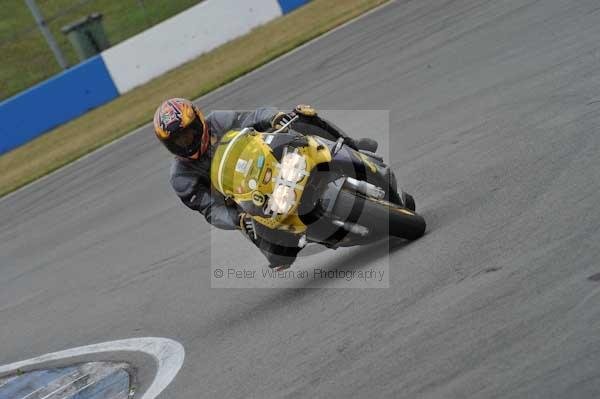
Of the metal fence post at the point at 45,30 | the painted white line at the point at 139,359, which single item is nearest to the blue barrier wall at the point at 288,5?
the metal fence post at the point at 45,30

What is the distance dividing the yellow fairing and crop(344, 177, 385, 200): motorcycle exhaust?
0.24m

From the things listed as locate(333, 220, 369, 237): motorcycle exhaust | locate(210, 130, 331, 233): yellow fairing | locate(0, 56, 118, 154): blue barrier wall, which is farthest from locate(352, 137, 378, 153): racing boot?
locate(0, 56, 118, 154): blue barrier wall

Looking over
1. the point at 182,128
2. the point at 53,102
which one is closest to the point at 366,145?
the point at 182,128

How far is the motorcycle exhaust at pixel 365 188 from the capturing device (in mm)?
6391

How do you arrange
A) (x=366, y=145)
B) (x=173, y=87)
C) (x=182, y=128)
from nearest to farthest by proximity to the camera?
(x=182, y=128), (x=366, y=145), (x=173, y=87)

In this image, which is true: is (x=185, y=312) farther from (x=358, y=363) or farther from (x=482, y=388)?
(x=482, y=388)

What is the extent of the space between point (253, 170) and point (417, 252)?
139cm

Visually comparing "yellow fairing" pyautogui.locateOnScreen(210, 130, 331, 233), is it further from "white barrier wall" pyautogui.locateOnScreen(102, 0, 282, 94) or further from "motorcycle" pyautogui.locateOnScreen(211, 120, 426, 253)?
"white barrier wall" pyautogui.locateOnScreen(102, 0, 282, 94)

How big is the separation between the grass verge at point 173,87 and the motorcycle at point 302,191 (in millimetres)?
11455

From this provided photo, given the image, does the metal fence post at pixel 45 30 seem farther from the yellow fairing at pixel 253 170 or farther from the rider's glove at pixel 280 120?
the yellow fairing at pixel 253 170

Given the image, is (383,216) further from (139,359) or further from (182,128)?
(139,359)

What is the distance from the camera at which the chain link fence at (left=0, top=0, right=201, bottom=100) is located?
896 inches

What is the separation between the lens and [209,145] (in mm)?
6711

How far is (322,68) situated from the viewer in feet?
49.2
